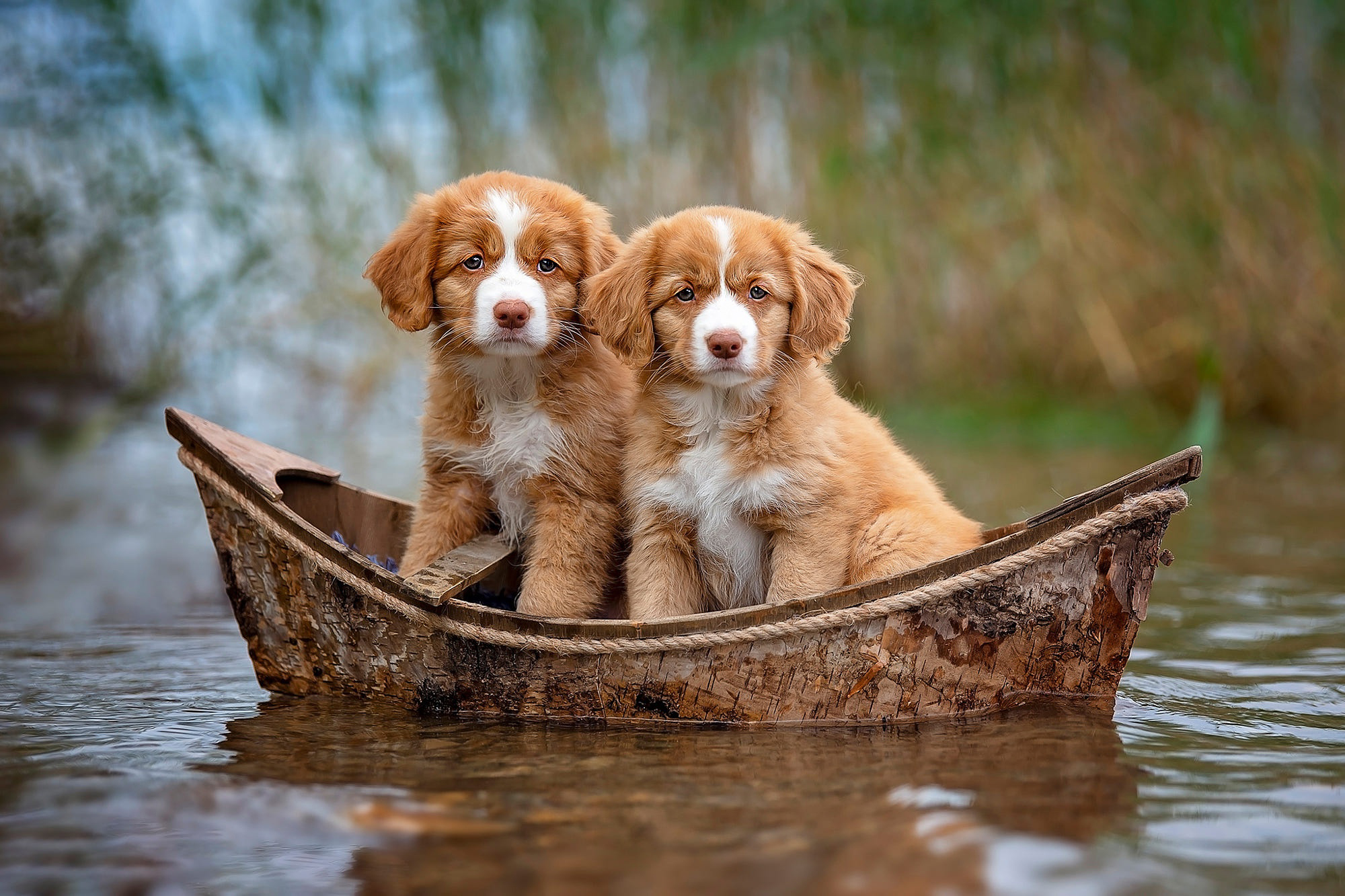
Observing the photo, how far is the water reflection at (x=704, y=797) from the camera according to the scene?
2947mm

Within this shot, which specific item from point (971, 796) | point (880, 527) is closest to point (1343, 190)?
point (880, 527)

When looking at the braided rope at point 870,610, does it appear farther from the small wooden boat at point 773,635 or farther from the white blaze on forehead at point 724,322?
the white blaze on forehead at point 724,322

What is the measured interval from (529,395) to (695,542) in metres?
0.78

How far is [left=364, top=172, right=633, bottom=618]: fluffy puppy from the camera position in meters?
4.38

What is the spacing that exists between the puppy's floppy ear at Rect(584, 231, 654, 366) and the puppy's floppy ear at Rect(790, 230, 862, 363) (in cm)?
47

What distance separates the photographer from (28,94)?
9680 millimetres

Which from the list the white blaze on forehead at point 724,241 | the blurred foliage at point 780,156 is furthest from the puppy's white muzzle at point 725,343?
the blurred foliage at point 780,156

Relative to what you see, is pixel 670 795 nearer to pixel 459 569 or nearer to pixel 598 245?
pixel 459 569

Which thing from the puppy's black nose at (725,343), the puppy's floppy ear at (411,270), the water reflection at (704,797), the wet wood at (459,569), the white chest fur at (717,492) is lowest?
the water reflection at (704,797)

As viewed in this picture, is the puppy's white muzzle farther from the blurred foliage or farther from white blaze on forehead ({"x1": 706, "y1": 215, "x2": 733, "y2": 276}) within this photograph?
the blurred foliage

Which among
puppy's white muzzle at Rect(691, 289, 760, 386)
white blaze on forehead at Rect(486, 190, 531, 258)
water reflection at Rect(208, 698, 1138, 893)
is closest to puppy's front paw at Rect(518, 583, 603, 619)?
water reflection at Rect(208, 698, 1138, 893)

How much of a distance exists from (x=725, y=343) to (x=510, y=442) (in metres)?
0.91

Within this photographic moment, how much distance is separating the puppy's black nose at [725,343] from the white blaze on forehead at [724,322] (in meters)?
0.01

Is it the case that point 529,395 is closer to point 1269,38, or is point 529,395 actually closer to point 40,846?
point 40,846
